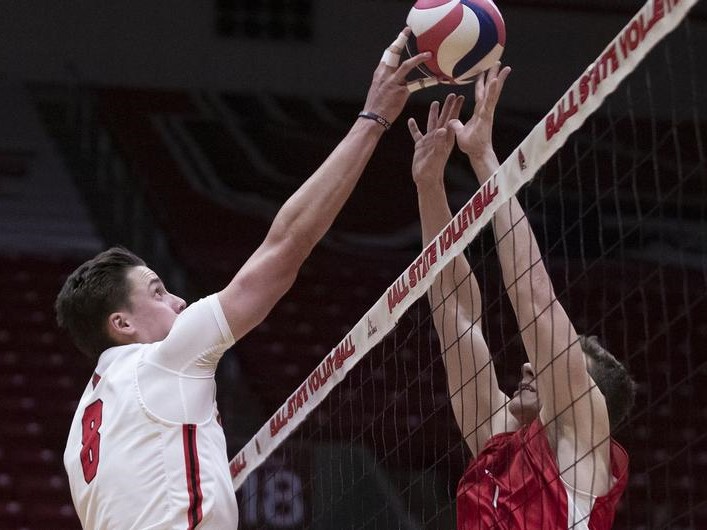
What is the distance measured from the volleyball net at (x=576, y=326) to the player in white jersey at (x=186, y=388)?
411 millimetres

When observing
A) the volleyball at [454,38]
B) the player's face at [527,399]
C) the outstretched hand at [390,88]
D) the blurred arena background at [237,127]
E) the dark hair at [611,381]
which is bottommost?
the blurred arena background at [237,127]

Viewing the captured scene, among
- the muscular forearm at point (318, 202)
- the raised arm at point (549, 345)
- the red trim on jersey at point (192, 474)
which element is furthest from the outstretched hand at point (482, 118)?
the red trim on jersey at point (192, 474)

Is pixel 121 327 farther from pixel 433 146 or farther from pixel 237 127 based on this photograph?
pixel 237 127

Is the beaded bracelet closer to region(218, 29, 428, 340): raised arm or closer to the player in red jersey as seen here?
region(218, 29, 428, 340): raised arm

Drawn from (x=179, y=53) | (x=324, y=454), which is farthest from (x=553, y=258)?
(x=324, y=454)

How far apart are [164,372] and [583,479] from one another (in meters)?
1.15

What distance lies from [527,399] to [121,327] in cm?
119

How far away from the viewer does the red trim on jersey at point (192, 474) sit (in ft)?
11.3

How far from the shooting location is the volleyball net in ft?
11.3

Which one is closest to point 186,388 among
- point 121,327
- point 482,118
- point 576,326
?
point 121,327

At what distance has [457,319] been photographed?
4.23m

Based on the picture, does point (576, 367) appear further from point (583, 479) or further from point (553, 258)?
point (553, 258)

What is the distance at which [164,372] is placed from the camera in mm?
3514

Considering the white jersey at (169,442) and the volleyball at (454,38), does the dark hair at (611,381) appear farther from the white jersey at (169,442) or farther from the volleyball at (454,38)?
the white jersey at (169,442)
